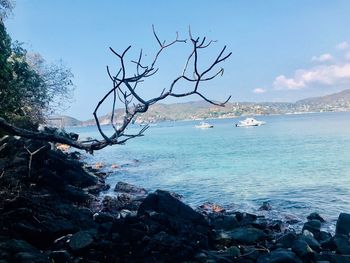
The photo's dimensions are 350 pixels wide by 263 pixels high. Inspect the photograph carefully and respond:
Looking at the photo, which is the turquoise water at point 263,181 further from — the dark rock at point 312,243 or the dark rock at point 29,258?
the dark rock at point 29,258

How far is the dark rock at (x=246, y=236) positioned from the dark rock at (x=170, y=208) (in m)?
1.49

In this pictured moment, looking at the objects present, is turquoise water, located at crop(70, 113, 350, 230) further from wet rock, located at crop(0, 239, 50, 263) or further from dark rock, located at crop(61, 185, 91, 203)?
wet rock, located at crop(0, 239, 50, 263)

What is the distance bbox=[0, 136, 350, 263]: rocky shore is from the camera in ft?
35.0

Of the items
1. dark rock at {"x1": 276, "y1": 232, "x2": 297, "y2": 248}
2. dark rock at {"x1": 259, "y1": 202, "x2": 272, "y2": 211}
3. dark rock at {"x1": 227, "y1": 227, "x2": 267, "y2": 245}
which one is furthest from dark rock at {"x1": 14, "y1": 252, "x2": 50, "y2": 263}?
dark rock at {"x1": 259, "y1": 202, "x2": 272, "y2": 211}

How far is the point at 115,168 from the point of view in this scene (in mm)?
45281

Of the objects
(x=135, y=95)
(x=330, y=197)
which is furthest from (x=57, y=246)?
(x=330, y=197)

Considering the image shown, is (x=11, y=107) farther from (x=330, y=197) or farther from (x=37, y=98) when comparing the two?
(x=330, y=197)

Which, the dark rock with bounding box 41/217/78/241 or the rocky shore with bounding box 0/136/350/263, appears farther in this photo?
the dark rock with bounding box 41/217/78/241

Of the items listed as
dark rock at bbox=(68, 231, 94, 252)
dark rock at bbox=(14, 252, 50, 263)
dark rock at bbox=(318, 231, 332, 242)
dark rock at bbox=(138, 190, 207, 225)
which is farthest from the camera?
dark rock at bbox=(318, 231, 332, 242)

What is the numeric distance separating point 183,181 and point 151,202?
18.5m

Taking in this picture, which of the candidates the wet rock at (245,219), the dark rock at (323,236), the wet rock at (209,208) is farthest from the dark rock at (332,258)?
the wet rock at (209,208)

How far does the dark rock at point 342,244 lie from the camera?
1350 cm

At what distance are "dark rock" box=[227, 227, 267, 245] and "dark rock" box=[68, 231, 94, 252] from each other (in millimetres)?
5995

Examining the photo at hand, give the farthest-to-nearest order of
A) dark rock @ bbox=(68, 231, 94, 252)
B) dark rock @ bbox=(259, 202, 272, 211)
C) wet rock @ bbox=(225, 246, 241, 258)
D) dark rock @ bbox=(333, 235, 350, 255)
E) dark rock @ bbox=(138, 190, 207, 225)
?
1. dark rock @ bbox=(259, 202, 272, 211)
2. dark rock @ bbox=(138, 190, 207, 225)
3. dark rock @ bbox=(333, 235, 350, 255)
4. wet rock @ bbox=(225, 246, 241, 258)
5. dark rock @ bbox=(68, 231, 94, 252)
